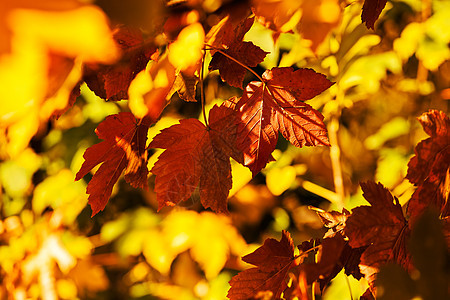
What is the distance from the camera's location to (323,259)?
34 cm

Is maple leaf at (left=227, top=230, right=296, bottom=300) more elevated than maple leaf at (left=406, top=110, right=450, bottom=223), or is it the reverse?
maple leaf at (left=406, top=110, right=450, bottom=223)

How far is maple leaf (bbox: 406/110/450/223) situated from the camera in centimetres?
43

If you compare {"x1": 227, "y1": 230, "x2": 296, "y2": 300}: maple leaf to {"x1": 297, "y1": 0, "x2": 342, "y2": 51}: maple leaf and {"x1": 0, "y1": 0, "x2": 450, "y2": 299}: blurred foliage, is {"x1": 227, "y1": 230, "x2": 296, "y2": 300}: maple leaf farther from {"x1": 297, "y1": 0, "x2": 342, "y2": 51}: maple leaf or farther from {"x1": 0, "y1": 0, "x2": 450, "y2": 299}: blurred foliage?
{"x1": 0, "y1": 0, "x2": 450, "y2": 299}: blurred foliage

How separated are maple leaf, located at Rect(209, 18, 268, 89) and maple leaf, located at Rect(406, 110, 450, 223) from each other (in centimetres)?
20

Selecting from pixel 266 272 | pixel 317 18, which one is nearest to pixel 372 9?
pixel 317 18

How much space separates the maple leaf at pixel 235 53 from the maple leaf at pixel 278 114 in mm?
34

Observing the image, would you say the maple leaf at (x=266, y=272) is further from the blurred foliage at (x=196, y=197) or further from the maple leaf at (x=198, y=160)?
the blurred foliage at (x=196, y=197)

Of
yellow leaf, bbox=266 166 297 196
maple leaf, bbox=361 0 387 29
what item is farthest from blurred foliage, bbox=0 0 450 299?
maple leaf, bbox=361 0 387 29

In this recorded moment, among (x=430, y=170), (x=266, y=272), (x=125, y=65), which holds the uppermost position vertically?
(x=125, y=65)

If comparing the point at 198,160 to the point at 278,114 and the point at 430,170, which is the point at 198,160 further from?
the point at 430,170

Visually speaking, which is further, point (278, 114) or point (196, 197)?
point (196, 197)

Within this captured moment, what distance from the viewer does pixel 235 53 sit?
512 millimetres

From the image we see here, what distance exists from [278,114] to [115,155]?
0.20m

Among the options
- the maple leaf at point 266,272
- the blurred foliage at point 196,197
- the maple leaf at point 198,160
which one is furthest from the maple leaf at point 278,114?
the blurred foliage at point 196,197
